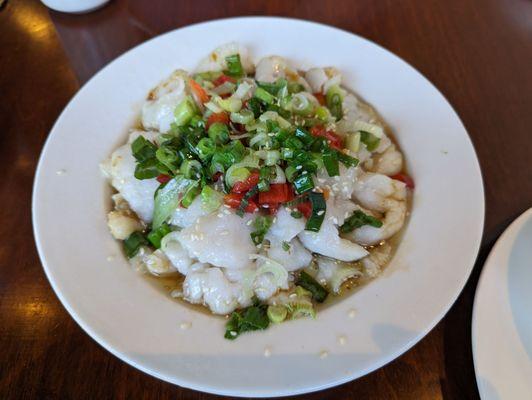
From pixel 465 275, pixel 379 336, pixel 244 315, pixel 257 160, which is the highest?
pixel 257 160

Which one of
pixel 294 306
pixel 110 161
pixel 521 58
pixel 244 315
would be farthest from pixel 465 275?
pixel 521 58

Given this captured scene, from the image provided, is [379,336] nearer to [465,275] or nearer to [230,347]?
[465,275]

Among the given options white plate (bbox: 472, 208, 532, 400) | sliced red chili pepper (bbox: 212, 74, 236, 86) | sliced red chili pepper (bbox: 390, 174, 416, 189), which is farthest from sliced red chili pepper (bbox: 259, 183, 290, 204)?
white plate (bbox: 472, 208, 532, 400)

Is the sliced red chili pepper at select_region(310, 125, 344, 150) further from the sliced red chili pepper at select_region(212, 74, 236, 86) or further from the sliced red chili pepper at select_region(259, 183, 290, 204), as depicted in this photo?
the sliced red chili pepper at select_region(212, 74, 236, 86)

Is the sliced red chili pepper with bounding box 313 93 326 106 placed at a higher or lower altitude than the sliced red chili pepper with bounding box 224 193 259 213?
higher

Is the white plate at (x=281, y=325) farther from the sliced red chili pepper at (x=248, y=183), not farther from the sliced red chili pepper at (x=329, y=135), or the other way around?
the sliced red chili pepper at (x=248, y=183)

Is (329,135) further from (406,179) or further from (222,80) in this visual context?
(222,80)
